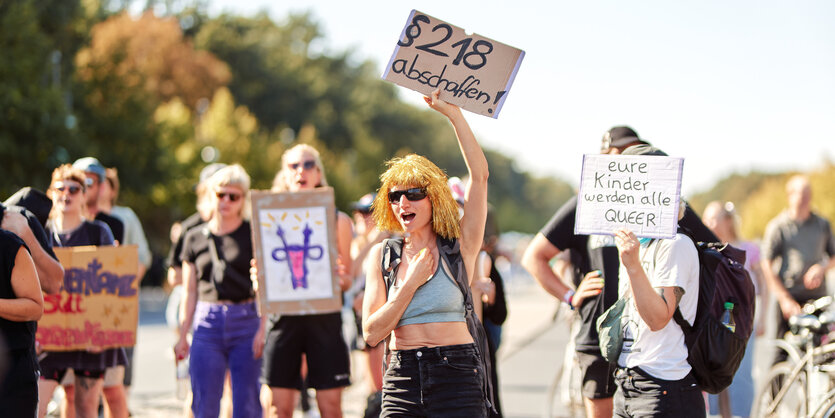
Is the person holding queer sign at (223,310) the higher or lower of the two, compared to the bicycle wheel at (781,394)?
higher

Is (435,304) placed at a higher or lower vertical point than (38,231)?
lower

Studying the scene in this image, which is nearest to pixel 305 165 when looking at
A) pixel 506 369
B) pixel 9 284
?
pixel 9 284

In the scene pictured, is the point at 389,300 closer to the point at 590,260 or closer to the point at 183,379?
the point at 590,260

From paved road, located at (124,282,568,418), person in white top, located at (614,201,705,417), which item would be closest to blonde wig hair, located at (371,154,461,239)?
person in white top, located at (614,201,705,417)

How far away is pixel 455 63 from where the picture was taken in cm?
443

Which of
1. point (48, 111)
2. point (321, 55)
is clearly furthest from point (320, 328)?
point (321, 55)

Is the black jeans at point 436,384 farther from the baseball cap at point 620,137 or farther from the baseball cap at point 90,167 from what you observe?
the baseball cap at point 90,167

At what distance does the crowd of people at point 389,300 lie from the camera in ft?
13.2

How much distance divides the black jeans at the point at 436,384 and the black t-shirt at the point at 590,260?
1.25 m

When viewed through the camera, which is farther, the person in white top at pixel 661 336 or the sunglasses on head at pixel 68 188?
the sunglasses on head at pixel 68 188

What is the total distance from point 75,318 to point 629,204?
352cm

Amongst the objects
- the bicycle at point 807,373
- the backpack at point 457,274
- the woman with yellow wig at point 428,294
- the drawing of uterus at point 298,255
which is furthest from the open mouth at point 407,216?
the bicycle at point 807,373

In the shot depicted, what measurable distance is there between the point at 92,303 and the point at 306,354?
1364 millimetres

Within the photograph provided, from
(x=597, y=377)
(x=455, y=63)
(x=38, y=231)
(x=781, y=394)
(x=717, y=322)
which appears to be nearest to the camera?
(x=717, y=322)
